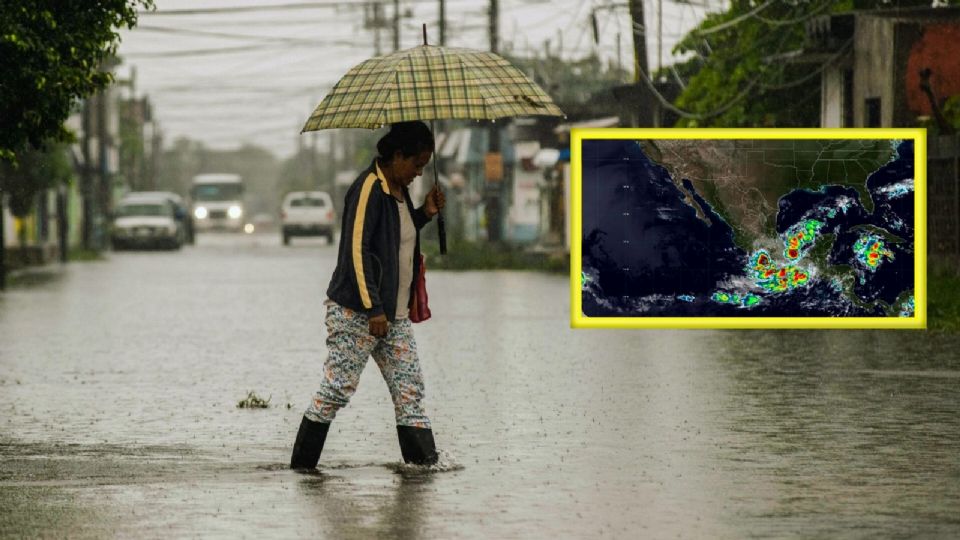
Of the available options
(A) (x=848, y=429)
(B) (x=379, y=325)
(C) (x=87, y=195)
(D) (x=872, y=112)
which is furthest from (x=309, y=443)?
(C) (x=87, y=195)

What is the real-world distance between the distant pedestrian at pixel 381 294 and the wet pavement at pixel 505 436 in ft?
0.94

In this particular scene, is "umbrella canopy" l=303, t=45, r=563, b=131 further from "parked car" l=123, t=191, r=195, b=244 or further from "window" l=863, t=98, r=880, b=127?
"parked car" l=123, t=191, r=195, b=244

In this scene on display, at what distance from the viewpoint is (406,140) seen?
10.1 meters

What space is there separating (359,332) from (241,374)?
683 cm

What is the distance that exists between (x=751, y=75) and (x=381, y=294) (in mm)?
27211

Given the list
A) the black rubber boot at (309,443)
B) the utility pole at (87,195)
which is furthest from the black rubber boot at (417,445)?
the utility pole at (87,195)

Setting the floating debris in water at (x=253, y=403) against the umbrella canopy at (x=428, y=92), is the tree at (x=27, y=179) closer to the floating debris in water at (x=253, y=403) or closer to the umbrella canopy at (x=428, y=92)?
the floating debris in water at (x=253, y=403)

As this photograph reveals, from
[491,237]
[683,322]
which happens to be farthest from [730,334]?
[491,237]

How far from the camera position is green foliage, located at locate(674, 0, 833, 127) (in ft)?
118

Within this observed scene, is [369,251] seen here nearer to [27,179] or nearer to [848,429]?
[848,429]

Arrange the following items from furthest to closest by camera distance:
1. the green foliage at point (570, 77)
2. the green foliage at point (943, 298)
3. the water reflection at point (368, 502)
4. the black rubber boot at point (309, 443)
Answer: the green foliage at point (570, 77), the green foliage at point (943, 298), the black rubber boot at point (309, 443), the water reflection at point (368, 502)

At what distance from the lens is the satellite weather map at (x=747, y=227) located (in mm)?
13047

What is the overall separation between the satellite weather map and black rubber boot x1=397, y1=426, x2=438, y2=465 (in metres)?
3.10

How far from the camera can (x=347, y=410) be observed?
13.5 metres
